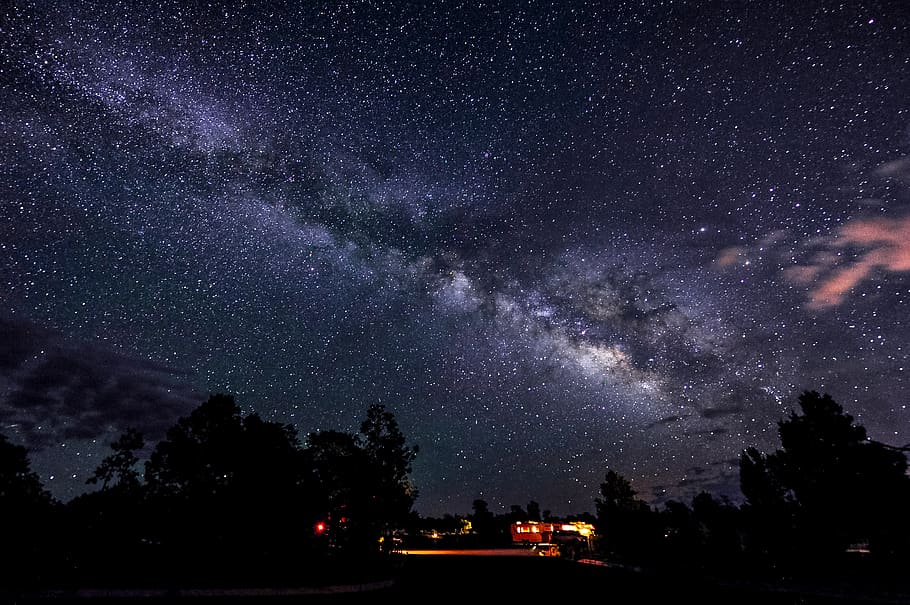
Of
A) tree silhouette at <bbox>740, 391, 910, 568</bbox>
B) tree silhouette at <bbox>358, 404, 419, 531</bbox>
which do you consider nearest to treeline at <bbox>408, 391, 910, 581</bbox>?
tree silhouette at <bbox>740, 391, 910, 568</bbox>

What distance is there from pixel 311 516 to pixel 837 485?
1473 inches

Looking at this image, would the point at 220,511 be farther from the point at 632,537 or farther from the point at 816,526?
the point at 816,526

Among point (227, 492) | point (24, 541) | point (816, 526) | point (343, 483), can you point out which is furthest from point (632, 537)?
point (24, 541)

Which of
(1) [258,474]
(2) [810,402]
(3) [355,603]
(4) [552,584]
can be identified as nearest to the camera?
(3) [355,603]

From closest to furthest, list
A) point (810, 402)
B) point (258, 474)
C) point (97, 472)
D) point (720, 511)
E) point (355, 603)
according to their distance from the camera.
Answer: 1. point (355, 603)
2. point (258, 474)
3. point (810, 402)
4. point (97, 472)
5. point (720, 511)

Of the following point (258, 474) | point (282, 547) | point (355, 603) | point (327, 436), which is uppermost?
point (327, 436)

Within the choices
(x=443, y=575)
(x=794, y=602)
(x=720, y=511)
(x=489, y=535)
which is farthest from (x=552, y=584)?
(x=489, y=535)

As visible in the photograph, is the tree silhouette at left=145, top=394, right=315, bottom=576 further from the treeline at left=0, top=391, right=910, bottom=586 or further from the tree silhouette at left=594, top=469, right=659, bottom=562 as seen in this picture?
the tree silhouette at left=594, top=469, right=659, bottom=562

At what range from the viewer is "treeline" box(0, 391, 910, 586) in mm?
24734

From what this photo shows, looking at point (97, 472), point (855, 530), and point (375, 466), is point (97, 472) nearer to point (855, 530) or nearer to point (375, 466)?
point (375, 466)

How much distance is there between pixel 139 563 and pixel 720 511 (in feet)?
222

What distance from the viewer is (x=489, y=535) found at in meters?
112

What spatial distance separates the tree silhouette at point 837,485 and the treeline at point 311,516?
10cm

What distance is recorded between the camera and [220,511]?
103 feet
